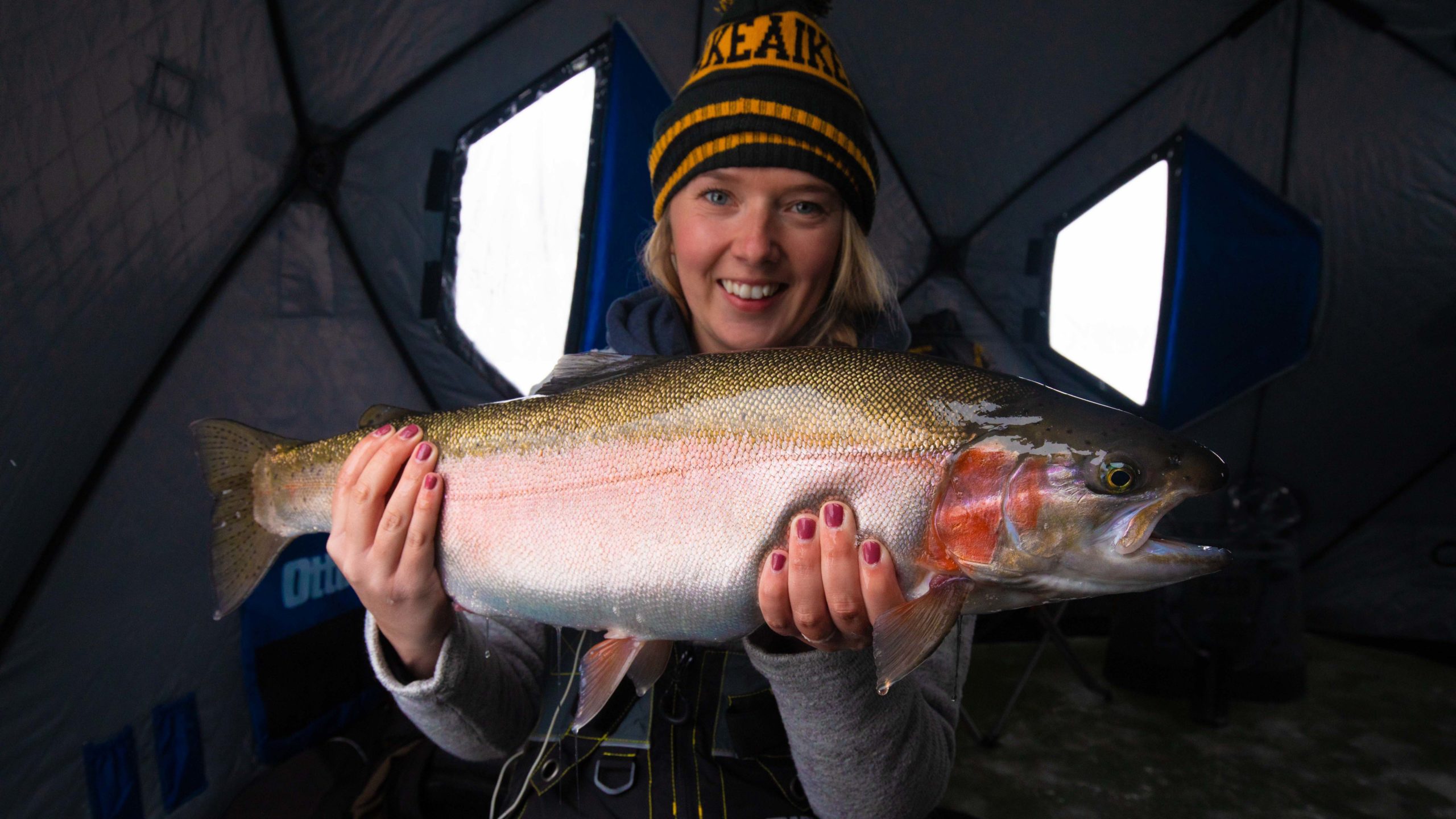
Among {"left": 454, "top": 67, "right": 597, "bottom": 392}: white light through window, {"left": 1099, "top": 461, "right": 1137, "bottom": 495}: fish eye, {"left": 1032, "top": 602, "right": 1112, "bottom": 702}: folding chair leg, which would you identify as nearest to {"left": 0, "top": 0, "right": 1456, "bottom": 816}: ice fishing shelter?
{"left": 454, "top": 67, "right": 597, "bottom": 392}: white light through window

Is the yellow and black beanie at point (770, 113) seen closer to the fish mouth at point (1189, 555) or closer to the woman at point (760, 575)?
the woman at point (760, 575)

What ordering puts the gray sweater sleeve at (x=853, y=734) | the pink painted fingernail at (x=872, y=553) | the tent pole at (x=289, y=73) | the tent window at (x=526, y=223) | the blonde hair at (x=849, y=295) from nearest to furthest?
the pink painted fingernail at (x=872, y=553), the gray sweater sleeve at (x=853, y=734), the blonde hair at (x=849, y=295), the tent pole at (x=289, y=73), the tent window at (x=526, y=223)

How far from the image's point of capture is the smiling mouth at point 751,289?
166cm

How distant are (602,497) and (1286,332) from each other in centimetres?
440

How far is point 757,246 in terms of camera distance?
1.58 m

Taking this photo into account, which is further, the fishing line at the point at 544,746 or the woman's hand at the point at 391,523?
the fishing line at the point at 544,746

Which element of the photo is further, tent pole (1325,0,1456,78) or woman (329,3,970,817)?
tent pole (1325,0,1456,78)

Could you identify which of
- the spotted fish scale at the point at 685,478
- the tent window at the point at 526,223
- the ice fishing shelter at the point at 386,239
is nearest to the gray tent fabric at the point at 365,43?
the ice fishing shelter at the point at 386,239

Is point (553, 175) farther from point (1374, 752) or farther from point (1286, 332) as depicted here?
point (1374, 752)

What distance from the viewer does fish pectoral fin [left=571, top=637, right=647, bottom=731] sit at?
122cm

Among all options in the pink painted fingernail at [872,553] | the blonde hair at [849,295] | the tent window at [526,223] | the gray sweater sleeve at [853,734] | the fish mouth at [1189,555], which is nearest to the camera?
the fish mouth at [1189,555]

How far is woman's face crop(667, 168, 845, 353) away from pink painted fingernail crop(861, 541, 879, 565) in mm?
763

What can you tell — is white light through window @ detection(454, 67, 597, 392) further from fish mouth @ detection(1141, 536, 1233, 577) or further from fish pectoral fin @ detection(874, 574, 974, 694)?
fish mouth @ detection(1141, 536, 1233, 577)

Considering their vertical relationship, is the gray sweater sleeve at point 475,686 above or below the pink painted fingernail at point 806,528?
below
